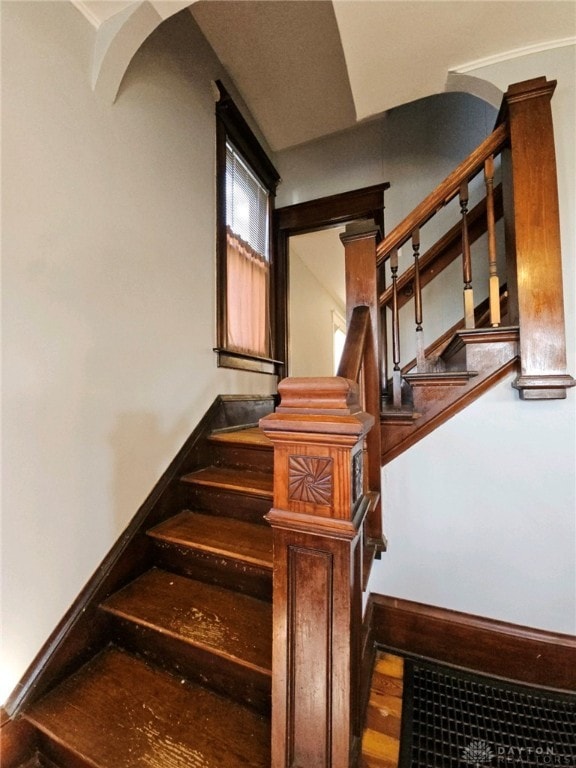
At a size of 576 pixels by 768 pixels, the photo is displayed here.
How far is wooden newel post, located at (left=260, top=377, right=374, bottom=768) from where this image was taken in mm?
657

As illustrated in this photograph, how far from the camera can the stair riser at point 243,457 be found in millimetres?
1692

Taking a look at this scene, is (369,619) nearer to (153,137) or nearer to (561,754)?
(561,754)

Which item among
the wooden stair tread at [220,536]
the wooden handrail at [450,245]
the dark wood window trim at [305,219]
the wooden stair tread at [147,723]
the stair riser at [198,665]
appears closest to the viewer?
the wooden stair tread at [147,723]

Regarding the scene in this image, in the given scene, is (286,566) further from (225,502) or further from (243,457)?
(243,457)

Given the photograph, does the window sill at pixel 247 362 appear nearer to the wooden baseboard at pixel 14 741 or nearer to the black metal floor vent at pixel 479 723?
the wooden baseboard at pixel 14 741

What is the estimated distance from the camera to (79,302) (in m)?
1.17

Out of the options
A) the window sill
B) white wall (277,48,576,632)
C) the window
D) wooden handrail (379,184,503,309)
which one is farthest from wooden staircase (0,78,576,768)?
the window

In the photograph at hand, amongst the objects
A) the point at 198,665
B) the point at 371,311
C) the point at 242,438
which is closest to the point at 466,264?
the point at 371,311

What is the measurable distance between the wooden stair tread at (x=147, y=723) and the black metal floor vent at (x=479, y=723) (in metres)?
0.45

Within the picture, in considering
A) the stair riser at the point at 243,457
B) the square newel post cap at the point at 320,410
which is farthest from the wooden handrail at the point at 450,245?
the square newel post cap at the point at 320,410

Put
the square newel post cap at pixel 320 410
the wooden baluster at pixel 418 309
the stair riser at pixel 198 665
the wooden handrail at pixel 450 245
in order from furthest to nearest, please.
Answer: the wooden handrail at pixel 450 245 < the wooden baluster at pixel 418 309 < the stair riser at pixel 198 665 < the square newel post cap at pixel 320 410

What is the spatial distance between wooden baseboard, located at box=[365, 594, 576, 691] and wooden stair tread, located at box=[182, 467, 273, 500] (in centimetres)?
62

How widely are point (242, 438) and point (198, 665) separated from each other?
0.98 metres

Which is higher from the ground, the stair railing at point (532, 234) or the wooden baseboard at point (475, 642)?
the stair railing at point (532, 234)
